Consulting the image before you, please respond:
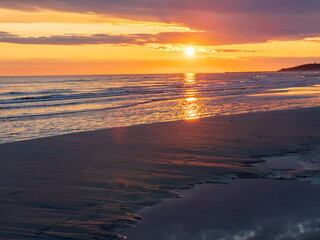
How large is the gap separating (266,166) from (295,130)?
5.41 meters

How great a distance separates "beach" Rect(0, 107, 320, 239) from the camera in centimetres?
520

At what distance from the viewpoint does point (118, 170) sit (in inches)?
303

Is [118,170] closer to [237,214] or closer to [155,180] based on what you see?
[155,180]

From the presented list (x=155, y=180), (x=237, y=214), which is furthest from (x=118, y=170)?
(x=237, y=214)

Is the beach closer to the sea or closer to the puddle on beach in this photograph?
the sea

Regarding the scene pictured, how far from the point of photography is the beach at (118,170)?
5.20 m

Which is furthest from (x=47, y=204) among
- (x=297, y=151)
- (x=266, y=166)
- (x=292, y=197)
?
(x=297, y=151)

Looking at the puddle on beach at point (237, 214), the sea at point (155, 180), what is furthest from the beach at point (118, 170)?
the puddle on beach at point (237, 214)

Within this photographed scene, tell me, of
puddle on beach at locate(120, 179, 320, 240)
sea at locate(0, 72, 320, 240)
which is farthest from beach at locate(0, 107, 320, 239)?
puddle on beach at locate(120, 179, 320, 240)

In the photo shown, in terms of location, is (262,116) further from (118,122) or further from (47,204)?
(47,204)

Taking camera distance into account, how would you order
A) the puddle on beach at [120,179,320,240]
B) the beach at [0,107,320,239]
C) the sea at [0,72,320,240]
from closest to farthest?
the puddle on beach at [120,179,320,240]
the sea at [0,72,320,240]
the beach at [0,107,320,239]

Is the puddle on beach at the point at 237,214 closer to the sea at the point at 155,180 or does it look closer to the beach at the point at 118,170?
the sea at the point at 155,180

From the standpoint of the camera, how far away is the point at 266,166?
803cm

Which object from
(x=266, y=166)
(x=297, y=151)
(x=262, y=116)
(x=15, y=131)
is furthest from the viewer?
(x=262, y=116)
